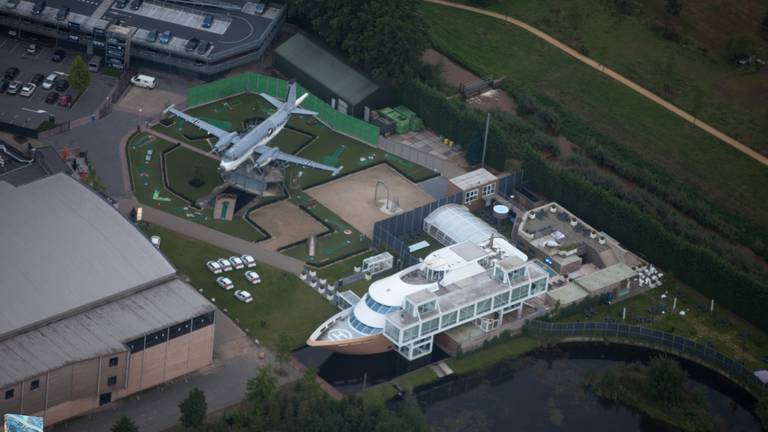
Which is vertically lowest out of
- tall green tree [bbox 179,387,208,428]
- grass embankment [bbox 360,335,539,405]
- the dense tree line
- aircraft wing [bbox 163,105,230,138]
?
grass embankment [bbox 360,335,539,405]

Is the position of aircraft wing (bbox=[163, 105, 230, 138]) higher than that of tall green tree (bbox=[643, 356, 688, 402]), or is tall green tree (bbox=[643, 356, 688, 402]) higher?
aircraft wing (bbox=[163, 105, 230, 138])

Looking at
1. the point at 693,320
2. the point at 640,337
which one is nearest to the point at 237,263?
the point at 640,337

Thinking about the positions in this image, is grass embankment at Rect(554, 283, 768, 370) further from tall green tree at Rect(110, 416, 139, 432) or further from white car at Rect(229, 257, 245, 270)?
tall green tree at Rect(110, 416, 139, 432)

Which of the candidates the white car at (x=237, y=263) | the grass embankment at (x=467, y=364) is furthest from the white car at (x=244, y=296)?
the grass embankment at (x=467, y=364)

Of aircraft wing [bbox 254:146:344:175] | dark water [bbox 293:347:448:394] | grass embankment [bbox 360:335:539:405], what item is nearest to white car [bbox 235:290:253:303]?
dark water [bbox 293:347:448:394]

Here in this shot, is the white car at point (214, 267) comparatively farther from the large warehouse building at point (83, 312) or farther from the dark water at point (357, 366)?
the dark water at point (357, 366)
